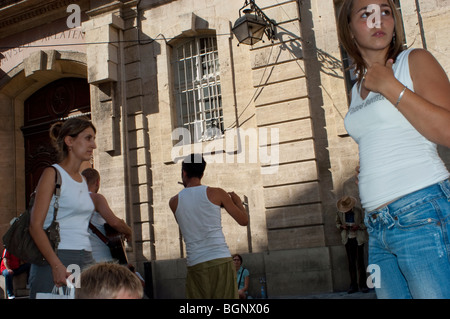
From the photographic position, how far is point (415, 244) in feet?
6.35

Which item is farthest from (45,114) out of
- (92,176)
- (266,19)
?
(92,176)

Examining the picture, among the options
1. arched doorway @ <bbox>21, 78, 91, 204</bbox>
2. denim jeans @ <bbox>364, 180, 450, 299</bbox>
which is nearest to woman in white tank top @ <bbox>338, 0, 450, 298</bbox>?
denim jeans @ <bbox>364, 180, 450, 299</bbox>

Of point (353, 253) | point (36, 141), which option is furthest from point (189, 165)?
point (36, 141)

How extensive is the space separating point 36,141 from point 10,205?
206 cm

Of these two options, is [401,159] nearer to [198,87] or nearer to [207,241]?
[207,241]

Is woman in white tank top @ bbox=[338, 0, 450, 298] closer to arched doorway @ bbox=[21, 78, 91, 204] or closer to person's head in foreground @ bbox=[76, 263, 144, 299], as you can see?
person's head in foreground @ bbox=[76, 263, 144, 299]

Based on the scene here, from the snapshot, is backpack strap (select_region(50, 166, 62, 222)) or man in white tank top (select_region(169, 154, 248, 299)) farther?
man in white tank top (select_region(169, 154, 248, 299))

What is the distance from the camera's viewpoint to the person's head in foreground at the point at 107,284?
2.09m

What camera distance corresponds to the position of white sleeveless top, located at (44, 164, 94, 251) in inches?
144

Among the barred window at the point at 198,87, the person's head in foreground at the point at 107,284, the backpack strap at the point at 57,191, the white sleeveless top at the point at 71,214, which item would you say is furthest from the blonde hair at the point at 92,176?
the barred window at the point at 198,87

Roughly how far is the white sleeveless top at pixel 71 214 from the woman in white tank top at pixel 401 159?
2.28 metres

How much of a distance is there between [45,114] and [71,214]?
1240cm

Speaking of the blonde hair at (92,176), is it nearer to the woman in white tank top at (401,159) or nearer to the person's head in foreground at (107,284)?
the person's head in foreground at (107,284)

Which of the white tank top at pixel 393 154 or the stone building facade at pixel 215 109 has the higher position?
the stone building facade at pixel 215 109
